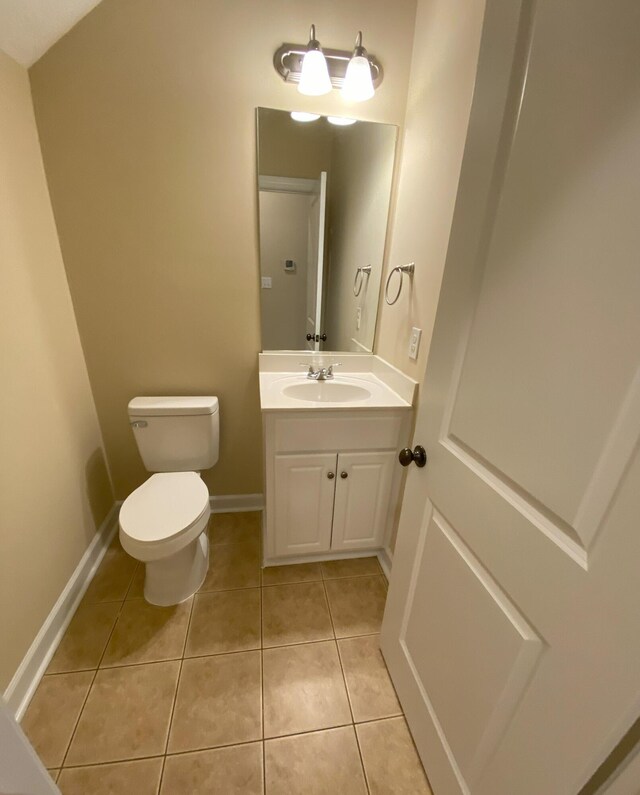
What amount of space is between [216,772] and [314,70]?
232cm

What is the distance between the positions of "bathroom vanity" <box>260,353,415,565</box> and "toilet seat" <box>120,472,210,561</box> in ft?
1.02

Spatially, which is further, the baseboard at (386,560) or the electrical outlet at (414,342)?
the baseboard at (386,560)

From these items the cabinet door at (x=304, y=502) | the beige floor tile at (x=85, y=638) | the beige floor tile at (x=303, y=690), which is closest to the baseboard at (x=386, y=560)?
the cabinet door at (x=304, y=502)

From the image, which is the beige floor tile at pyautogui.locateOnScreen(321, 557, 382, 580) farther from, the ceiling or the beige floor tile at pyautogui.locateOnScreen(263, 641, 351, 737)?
the ceiling

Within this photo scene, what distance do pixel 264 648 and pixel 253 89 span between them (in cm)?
220

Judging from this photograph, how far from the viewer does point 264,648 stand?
1273mm

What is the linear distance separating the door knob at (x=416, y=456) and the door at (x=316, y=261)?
941 millimetres

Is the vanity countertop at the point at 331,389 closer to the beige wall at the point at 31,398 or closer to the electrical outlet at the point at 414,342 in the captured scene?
the electrical outlet at the point at 414,342

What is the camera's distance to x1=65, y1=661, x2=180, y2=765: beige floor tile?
986 mm

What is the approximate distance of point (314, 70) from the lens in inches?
47.3

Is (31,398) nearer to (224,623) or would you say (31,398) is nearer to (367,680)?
(224,623)

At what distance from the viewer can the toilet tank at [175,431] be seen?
5.06 feet

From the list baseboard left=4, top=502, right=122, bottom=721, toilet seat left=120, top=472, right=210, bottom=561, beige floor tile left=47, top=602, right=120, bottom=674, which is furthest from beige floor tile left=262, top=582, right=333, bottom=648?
baseboard left=4, top=502, right=122, bottom=721

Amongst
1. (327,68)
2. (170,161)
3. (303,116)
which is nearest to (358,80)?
(327,68)
